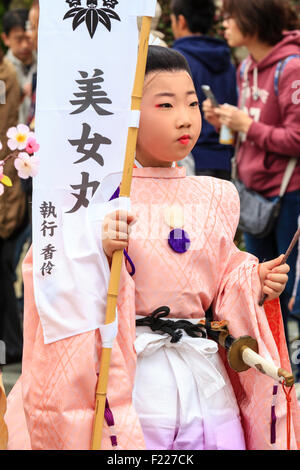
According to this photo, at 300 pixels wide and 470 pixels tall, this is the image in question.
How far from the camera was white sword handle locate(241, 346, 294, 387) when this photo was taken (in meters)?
2.66

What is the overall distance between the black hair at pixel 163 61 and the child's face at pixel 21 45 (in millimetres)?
3652

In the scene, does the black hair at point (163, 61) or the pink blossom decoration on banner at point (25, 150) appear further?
the black hair at point (163, 61)

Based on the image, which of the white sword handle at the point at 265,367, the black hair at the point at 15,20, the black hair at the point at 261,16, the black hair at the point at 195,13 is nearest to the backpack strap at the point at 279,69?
the black hair at the point at 261,16

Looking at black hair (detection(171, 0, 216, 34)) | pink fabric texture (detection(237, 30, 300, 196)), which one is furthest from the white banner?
black hair (detection(171, 0, 216, 34))

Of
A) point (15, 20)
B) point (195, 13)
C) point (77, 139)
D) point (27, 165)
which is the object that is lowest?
point (27, 165)

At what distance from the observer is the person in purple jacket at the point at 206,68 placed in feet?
17.1

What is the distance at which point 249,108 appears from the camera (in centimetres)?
513

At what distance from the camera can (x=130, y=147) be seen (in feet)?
9.04

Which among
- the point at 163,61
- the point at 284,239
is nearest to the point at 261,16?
the point at 284,239

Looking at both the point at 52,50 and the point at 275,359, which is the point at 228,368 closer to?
the point at 275,359

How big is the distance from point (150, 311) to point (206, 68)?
8.57 feet

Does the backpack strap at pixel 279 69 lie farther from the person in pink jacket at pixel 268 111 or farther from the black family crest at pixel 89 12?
the black family crest at pixel 89 12

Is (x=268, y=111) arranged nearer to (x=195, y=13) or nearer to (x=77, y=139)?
(x=195, y=13)
